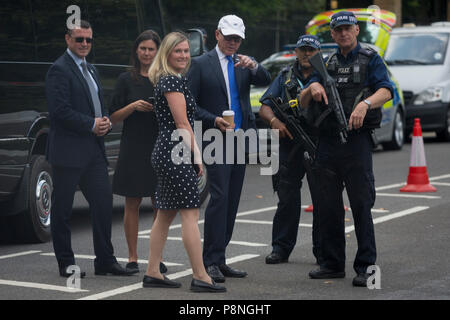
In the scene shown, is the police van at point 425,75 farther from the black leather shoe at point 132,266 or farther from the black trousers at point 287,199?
the black leather shoe at point 132,266

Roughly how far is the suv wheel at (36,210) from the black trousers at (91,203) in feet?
5.32

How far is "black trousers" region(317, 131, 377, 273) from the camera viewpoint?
A: 712cm

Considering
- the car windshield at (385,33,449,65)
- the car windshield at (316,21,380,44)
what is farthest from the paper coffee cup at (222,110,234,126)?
the car windshield at (316,21,380,44)

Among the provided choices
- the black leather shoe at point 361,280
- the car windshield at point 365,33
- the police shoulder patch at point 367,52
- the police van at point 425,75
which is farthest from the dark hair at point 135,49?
the car windshield at point 365,33

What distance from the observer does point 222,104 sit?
24.8 feet

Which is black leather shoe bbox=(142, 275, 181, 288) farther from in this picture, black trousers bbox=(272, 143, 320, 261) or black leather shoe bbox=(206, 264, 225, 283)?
black trousers bbox=(272, 143, 320, 261)

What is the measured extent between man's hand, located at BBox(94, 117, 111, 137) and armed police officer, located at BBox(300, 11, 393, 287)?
1462 mm

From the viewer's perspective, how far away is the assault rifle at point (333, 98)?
6.95 meters

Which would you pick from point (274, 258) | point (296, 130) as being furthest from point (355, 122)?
point (274, 258)

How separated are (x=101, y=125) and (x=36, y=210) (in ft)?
6.81

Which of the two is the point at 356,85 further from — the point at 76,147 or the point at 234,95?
the point at 76,147
